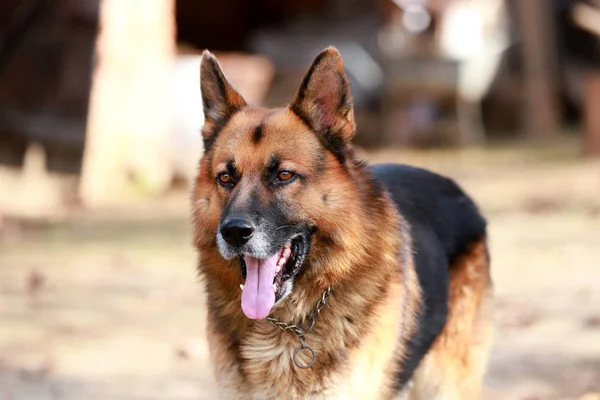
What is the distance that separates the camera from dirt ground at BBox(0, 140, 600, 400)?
550 cm

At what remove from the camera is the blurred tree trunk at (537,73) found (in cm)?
1531

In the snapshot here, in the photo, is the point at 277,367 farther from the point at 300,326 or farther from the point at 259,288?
the point at 259,288

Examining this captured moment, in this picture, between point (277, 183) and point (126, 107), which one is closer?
point (277, 183)

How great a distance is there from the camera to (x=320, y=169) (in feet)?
12.2

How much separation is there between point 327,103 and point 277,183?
1.34 ft

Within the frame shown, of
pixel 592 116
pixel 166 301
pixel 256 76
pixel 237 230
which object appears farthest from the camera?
pixel 592 116

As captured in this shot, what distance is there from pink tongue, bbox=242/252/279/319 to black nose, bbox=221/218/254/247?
147mm

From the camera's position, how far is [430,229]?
173 inches

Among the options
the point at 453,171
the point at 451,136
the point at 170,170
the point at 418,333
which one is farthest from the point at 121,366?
the point at 451,136

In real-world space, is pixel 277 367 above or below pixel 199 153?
above

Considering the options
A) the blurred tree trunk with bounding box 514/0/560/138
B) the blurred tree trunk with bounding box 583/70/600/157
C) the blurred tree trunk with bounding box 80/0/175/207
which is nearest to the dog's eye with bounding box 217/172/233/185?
the blurred tree trunk with bounding box 80/0/175/207

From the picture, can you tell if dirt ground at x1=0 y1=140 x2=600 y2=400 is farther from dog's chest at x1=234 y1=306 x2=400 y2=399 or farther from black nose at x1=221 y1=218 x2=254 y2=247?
black nose at x1=221 y1=218 x2=254 y2=247

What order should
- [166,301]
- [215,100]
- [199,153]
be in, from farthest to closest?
1. [199,153]
2. [166,301]
3. [215,100]

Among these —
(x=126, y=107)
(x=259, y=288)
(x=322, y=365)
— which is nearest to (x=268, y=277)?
(x=259, y=288)
